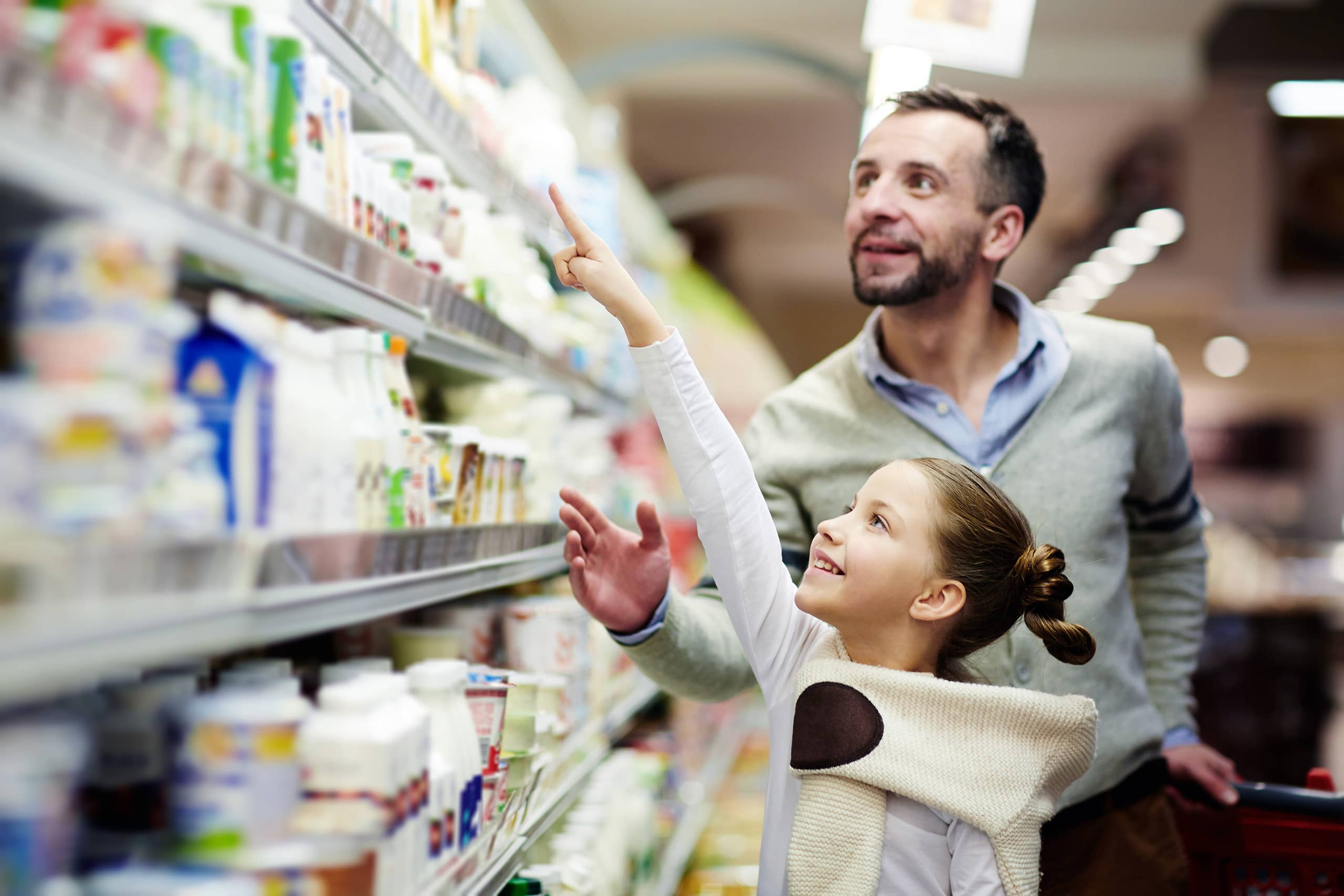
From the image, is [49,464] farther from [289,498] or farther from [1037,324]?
[1037,324]

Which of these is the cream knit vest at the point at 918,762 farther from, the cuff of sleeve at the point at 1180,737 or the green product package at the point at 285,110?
the green product package at the point at 285,110

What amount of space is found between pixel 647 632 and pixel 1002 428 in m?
0.76

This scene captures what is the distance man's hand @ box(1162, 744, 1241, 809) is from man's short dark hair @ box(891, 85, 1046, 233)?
A: 42.4 inches

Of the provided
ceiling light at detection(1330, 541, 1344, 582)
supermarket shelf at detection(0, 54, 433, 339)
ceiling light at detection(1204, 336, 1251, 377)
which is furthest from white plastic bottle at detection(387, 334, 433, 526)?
ceiling light at detection(1330, 541, 1344, 582)

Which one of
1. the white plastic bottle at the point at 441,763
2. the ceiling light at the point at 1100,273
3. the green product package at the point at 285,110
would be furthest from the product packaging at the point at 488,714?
the ceiling light at the point at 1100,273

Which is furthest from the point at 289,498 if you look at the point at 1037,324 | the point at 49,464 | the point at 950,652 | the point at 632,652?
the point at 1037,324

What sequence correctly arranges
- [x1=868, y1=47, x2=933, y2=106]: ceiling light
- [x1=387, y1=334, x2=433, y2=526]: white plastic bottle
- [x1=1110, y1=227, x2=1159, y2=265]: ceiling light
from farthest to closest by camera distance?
[x1=1110, y1=227, x2=1159, y2=265]: ceiling light → [x1=868, y1=47, x2=933, y2=106]: ceiling light → [x1=387, y1=334, x2=433, y2=526]: white plastic bottle

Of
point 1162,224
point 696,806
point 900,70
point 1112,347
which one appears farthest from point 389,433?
point 1162,224

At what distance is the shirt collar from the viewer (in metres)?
2.14

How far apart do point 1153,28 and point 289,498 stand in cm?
646

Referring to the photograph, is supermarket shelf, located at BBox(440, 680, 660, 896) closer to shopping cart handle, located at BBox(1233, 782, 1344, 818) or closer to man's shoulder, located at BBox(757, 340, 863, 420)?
man's shoulder, located at BBox(757, 340, 863, 420)

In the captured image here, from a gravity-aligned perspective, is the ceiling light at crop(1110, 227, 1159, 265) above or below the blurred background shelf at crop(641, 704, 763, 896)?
above

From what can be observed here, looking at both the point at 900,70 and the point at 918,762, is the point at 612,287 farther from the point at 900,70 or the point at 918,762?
the point at 900,70

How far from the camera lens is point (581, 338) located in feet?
9.27
